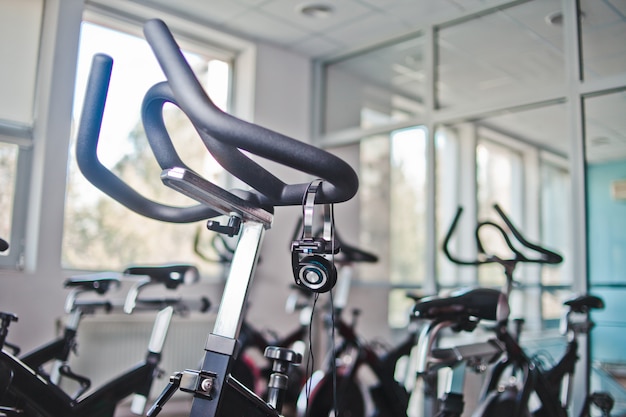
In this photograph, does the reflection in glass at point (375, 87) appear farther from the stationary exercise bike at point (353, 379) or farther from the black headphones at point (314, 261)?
the black headphones at point (314, 261)

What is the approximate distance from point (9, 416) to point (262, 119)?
2.98 meters

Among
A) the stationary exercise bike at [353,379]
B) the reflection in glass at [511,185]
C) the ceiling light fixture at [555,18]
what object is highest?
the ceiling light fixture at [555,18]

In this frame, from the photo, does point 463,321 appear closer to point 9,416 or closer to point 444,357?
point 444,357

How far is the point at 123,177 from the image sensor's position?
12.1ft

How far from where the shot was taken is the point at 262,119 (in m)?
4.28

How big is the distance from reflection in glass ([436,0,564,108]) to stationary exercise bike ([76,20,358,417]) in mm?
2611

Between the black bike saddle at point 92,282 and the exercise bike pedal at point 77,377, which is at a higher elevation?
the black bike saddle at point 92,282

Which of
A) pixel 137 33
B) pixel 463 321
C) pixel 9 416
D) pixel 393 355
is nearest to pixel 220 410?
pixel 9 416

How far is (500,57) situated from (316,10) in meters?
1.25

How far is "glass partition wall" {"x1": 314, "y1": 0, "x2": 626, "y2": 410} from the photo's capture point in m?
3.01

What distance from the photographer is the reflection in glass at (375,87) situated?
4.14m

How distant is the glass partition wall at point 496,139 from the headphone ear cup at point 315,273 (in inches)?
60.0

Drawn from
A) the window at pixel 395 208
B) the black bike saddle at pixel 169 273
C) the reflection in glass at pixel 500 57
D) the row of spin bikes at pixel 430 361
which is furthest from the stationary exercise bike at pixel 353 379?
the reflection in glass at pixel 500 57

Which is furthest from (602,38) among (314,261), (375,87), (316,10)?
(314,261)
